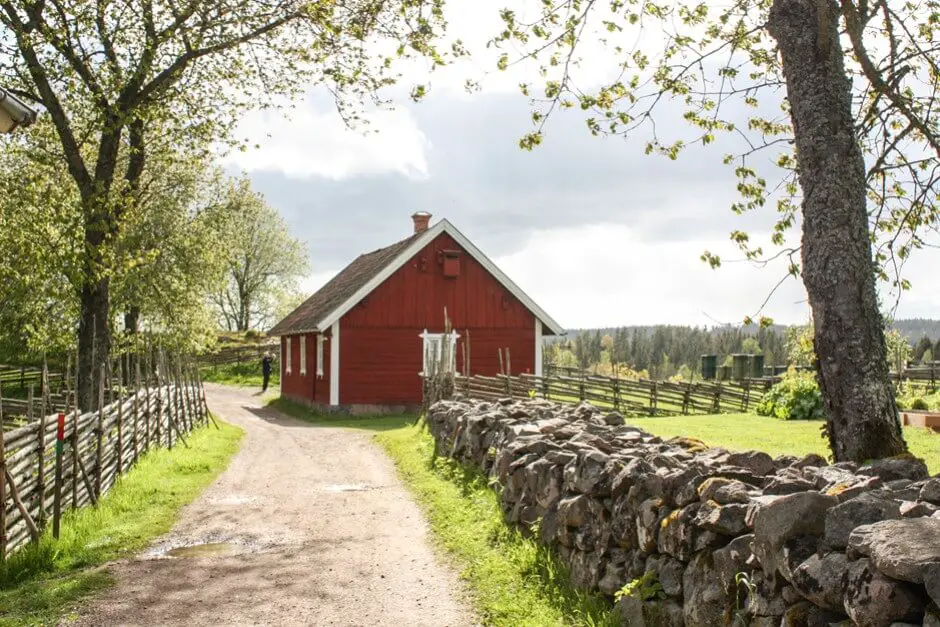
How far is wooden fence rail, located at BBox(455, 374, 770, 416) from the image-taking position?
939 inches

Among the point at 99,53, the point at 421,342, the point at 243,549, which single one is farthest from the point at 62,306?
the point at 243,549

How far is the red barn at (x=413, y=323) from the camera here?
26703 millimetres

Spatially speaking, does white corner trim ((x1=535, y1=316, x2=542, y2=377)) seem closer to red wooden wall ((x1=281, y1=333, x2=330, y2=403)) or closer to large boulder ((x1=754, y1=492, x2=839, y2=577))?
red wooden wall ((x1=281, y1=333, x2=330, y2=403))

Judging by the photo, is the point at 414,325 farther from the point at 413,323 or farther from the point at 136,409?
the point at 136,409

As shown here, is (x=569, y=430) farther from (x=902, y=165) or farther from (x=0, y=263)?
(x=0, y=263)

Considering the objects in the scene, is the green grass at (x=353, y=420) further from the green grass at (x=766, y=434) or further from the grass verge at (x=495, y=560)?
the grass verge at (x=495, y=560)

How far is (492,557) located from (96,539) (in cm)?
437

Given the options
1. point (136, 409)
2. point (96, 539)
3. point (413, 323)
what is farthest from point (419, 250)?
point (96, 539)

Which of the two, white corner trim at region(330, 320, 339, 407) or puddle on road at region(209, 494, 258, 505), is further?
white corner trim at region(330, 320, 339, 407)

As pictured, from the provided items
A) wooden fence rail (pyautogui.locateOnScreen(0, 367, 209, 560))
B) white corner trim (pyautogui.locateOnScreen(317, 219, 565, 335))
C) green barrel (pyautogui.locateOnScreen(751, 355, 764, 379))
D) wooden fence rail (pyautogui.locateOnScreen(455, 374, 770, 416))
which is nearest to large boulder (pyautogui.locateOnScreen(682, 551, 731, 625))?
wooden fence rail (pyautogui.locateOnScreen(0, 367, 209, 560))

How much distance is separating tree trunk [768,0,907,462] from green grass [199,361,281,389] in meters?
38.3

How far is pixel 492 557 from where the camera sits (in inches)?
328

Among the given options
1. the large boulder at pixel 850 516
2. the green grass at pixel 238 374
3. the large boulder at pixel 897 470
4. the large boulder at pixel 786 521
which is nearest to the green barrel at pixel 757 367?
the green grass at pixel 238 374

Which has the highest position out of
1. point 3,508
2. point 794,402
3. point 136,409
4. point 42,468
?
point 136,409
